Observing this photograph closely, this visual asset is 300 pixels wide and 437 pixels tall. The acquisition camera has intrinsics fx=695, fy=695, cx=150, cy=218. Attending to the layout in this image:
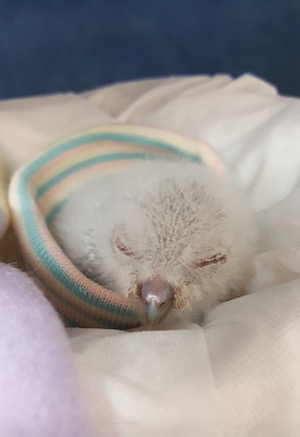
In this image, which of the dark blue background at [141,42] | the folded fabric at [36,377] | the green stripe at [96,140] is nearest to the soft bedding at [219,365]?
the folded fabric at [36,377]

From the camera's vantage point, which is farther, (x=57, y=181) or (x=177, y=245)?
(x=57, y=181)

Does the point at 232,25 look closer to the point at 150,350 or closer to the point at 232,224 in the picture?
the point at 232,224

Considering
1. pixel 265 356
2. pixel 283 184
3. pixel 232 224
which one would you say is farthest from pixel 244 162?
pixel 265 356

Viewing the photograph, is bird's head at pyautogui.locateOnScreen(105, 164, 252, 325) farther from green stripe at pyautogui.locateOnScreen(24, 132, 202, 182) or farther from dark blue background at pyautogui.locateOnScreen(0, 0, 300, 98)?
dark blue background at pyautogui.locateOnScreen(0, 0, 300, 98)

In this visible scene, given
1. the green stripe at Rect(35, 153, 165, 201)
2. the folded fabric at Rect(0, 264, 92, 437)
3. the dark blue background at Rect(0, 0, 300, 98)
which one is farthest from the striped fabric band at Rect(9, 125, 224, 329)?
the dark blue background at Rect(0, 0, 300, 98)

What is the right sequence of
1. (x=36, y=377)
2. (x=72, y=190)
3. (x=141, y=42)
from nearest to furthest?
(x=36, y=377) → (x=72, y=190) → (x=141, y=42)

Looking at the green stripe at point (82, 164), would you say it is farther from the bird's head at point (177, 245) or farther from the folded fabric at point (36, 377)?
the folded fabric at point (36, 377)

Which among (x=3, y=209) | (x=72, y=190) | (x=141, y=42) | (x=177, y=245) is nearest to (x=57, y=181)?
(x=72, y=190)

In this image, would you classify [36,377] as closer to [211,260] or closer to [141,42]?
[211,260]
